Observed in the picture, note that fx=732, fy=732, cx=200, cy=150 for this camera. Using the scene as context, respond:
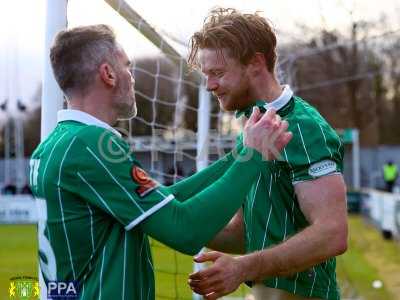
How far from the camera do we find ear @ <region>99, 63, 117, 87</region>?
2154mm

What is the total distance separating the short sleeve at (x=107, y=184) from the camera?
2.01 meters

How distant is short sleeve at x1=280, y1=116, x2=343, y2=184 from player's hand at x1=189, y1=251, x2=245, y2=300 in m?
0.38

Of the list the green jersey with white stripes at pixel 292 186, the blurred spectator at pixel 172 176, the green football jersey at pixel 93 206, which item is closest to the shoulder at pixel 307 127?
the green jersey with white stripes at pixel 292 186

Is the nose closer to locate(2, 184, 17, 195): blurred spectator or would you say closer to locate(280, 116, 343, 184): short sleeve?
locate(280, 116, 343, 184): short sleeve

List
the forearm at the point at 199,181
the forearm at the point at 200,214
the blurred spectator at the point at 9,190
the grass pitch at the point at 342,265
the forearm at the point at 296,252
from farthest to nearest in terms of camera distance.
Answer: the blurred spectator at the point at 9,190 → the grass pitch at the point at 342,265 → the forearm at the point at 199,181 → the forearm at the point at 296,252 → the forearm at the point at 200,214

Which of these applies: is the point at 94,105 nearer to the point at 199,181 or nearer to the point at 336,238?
the point at 199,181

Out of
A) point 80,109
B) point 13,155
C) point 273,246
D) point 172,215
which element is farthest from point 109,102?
point 13,155

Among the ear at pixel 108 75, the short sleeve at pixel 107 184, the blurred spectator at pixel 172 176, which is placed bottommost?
the blurred spectator at pixel 172 176

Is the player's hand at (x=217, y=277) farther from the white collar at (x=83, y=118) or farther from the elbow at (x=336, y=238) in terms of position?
the white collar at (x=83, y=118)

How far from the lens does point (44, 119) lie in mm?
2932

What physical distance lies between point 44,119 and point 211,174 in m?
0.78

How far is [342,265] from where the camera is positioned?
1177 cm

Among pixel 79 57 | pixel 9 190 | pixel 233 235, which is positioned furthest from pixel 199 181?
pixel 9 190

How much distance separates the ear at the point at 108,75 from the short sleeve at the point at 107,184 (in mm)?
204
